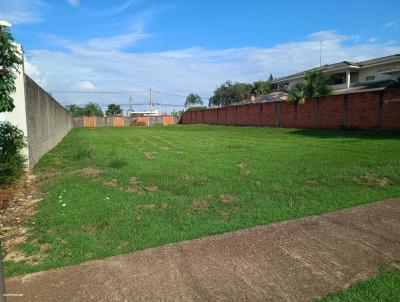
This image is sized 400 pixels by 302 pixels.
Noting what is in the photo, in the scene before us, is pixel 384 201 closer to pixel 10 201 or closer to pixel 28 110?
pixel 10 201

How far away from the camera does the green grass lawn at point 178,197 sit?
479 centimetres

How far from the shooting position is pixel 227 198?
6648 millimetres

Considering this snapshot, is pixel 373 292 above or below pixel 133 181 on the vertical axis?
below

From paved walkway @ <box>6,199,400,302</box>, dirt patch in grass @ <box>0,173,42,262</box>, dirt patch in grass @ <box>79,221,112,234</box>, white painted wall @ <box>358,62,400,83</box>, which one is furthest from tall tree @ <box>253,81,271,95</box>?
paved walkway @ <box>6,199,400,302</box>

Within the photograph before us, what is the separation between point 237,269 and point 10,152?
22.4 feet

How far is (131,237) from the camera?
482 centimetres

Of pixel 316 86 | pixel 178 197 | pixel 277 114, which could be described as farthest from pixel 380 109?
pixel 178 197

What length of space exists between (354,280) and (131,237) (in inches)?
108

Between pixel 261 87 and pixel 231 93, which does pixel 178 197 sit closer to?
pixel 261 87

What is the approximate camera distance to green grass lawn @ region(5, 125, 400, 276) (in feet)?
15.7

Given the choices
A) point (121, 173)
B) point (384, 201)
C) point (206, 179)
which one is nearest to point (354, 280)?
point (384, 201)

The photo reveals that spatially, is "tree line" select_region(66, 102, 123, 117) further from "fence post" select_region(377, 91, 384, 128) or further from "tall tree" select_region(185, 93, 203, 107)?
"fence post" select_region(377, 91, 384, 128)

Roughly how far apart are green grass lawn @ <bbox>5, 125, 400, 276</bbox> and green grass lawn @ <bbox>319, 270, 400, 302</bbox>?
6.44 ft

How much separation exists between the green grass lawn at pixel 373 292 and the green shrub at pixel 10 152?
7200mm
